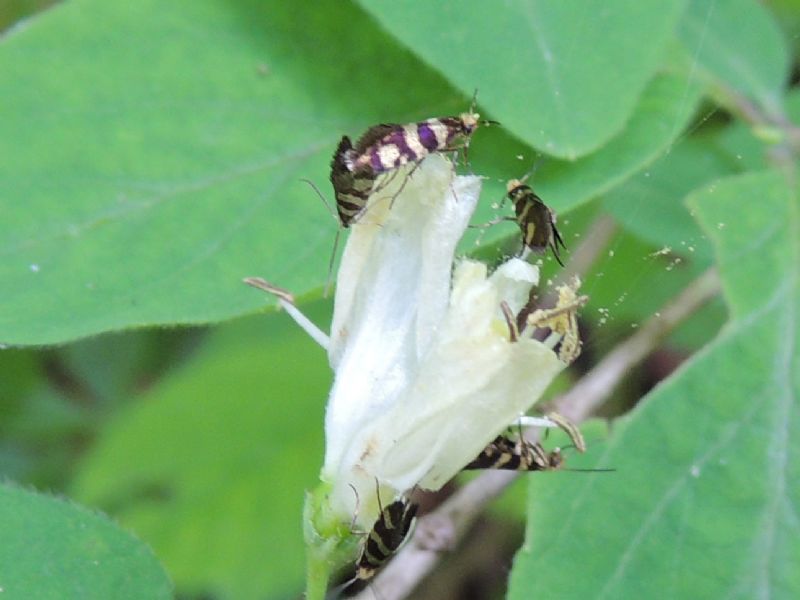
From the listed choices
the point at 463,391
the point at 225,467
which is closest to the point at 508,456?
the point at 463,391

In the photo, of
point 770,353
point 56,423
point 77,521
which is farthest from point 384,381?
point 56,423

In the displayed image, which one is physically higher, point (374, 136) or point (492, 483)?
point (374, 136)

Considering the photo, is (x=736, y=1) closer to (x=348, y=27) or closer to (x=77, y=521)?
(x=348, y=27)

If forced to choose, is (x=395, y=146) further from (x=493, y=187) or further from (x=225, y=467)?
(x=225, y=467)

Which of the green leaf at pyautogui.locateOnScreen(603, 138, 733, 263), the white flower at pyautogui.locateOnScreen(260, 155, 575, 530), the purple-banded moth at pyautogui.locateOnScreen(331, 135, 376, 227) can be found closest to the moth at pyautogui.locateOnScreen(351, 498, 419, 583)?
the white flower at pyautogui.locateOnScreen(260, 155, 575, 530)

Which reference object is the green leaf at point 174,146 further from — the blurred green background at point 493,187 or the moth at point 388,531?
the moth at point 388,531

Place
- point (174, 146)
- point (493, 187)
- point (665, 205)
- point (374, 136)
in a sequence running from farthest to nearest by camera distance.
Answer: point (665, 205)
point (174, 146)
point (493, 187)
point (374, 136)
